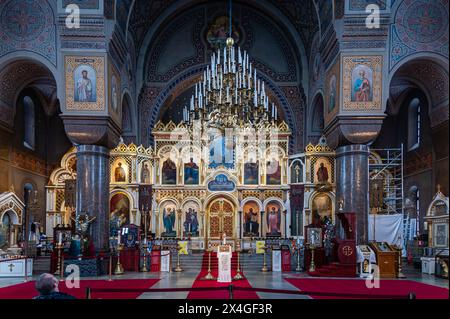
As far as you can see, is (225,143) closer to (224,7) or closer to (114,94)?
(224,7)

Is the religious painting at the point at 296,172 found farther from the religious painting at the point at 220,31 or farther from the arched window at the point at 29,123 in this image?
the arched window at the point at 29,123

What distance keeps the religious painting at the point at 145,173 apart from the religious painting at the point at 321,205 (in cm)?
717

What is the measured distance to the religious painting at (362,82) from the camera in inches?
615

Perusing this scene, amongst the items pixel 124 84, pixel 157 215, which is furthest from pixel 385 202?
pixel 124 84

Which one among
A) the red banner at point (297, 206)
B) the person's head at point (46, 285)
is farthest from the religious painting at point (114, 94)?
the person's head at point (46, 285)

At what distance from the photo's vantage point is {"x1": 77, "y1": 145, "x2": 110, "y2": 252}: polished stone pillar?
1633cm

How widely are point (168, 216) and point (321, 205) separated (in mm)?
6663

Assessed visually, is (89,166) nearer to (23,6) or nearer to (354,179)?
(23,6)

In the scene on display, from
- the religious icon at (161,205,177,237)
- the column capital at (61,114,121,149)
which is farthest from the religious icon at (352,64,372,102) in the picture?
the religious icon at (161,205,177,237)

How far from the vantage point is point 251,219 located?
78.3 feet

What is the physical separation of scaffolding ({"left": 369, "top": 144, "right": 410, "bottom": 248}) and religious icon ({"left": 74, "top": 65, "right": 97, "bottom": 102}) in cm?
1102

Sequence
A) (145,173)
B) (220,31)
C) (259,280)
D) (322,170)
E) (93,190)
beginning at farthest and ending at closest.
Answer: (220,31) → (145,173) → (322,170) → (93,190) → (259,280)

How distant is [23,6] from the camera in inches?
615

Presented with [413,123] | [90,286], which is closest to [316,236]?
[413,123]
